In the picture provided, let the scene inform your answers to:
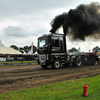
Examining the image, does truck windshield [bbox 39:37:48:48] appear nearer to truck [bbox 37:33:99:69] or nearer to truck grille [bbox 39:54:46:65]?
truck [bbox 37:33:99:69]

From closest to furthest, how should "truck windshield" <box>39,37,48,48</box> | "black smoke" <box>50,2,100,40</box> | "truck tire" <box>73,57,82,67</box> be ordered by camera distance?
1. "truck windshield" <box>39,37,48,48</box>
2. "truck tire" <box>73,57,82,67</box>
3. "black smoke" <box>50,2,100,40</box>

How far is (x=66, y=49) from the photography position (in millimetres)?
12203

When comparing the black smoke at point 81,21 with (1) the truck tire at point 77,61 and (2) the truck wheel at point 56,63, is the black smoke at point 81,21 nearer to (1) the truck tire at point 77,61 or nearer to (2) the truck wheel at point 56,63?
(1) the truck tire at point 77,61

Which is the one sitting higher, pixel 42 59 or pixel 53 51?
pixel 53 51

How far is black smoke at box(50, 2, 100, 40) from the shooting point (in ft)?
49.2

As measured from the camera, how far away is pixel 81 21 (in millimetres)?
15352

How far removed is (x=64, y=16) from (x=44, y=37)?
600cm

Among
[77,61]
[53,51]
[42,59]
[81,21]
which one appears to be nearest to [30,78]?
[42,59]

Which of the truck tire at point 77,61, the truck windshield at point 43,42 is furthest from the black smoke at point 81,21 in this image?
the truck windshield at point 43,42

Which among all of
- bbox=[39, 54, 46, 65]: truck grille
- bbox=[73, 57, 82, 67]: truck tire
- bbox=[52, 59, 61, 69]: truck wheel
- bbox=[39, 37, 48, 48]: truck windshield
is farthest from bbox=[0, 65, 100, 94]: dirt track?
bbox=[73, 57, 82, 67]: truck tire

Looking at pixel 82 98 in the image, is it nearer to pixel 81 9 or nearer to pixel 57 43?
pixel 57 43

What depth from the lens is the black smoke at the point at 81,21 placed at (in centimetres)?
1500

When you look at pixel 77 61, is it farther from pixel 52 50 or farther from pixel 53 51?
pixel 52 50

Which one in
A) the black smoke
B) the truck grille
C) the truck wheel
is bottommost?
the truck wheel
